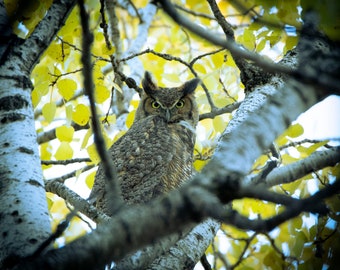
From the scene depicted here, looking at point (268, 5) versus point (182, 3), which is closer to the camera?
point (268, 5)

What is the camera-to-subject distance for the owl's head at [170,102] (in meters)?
3.87

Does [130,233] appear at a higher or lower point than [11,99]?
lower

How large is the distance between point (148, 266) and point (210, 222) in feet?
1.46

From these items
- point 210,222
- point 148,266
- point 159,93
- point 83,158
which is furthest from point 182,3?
point 148,266

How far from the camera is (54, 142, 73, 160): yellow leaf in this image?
2.96m

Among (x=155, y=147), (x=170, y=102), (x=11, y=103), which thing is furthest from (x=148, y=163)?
(x=11, y=103)

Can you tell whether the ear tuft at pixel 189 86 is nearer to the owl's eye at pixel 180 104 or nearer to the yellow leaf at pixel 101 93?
the owl's eye at pixel 180 104

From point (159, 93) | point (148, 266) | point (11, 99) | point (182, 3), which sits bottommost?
point (148, 266)

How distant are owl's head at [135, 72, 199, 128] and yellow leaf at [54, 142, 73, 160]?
1.08 metres

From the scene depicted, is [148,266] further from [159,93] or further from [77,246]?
[159,93]

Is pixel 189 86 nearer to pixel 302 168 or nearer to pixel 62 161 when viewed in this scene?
pixel 62 161

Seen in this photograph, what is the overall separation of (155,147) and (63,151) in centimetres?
67

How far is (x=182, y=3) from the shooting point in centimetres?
507

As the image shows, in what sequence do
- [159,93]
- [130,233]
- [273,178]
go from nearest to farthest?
[130,233], [273,178], [159,93]
